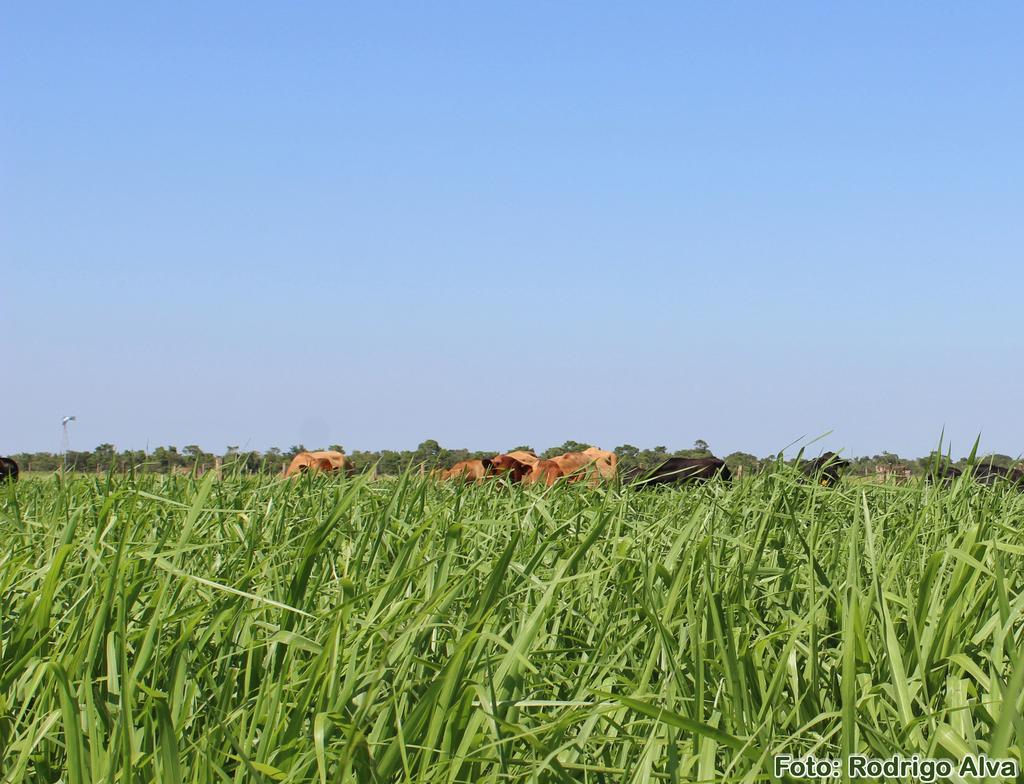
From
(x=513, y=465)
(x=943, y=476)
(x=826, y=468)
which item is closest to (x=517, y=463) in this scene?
(x=513, y=465)

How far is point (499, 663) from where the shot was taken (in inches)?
90.3

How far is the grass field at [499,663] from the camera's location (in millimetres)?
1922

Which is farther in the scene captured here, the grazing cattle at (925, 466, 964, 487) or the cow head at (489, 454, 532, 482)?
the cow head at (489, 454, 532, 482)

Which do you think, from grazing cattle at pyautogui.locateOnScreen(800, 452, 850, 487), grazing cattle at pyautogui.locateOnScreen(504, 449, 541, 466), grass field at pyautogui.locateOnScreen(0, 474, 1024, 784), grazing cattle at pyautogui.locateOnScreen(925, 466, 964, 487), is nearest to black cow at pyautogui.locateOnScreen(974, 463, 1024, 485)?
grazing cattle at pyautogui.locateOnScreen(925, 466, 964, 487)

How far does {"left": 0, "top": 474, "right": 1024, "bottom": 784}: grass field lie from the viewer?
1.92 metres

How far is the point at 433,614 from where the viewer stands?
7.61 ft

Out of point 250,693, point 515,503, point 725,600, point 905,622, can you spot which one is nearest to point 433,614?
point 250,693

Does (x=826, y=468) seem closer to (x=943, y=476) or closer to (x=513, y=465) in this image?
(x=943, y=476)

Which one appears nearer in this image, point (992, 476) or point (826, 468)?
point (826, 468)

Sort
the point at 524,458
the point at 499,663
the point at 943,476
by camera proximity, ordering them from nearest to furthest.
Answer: the point at 499,663 → the point at 943,476 → the point at 524,458

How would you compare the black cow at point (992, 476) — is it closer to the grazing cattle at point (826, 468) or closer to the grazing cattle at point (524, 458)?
the grazing cattle at point (826, 468)

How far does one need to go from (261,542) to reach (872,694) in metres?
2.01

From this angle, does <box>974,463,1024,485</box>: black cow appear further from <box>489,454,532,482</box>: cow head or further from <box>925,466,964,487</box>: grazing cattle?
<box>489,454,532,482</box>: cow head

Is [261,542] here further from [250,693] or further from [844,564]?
[844,564]
